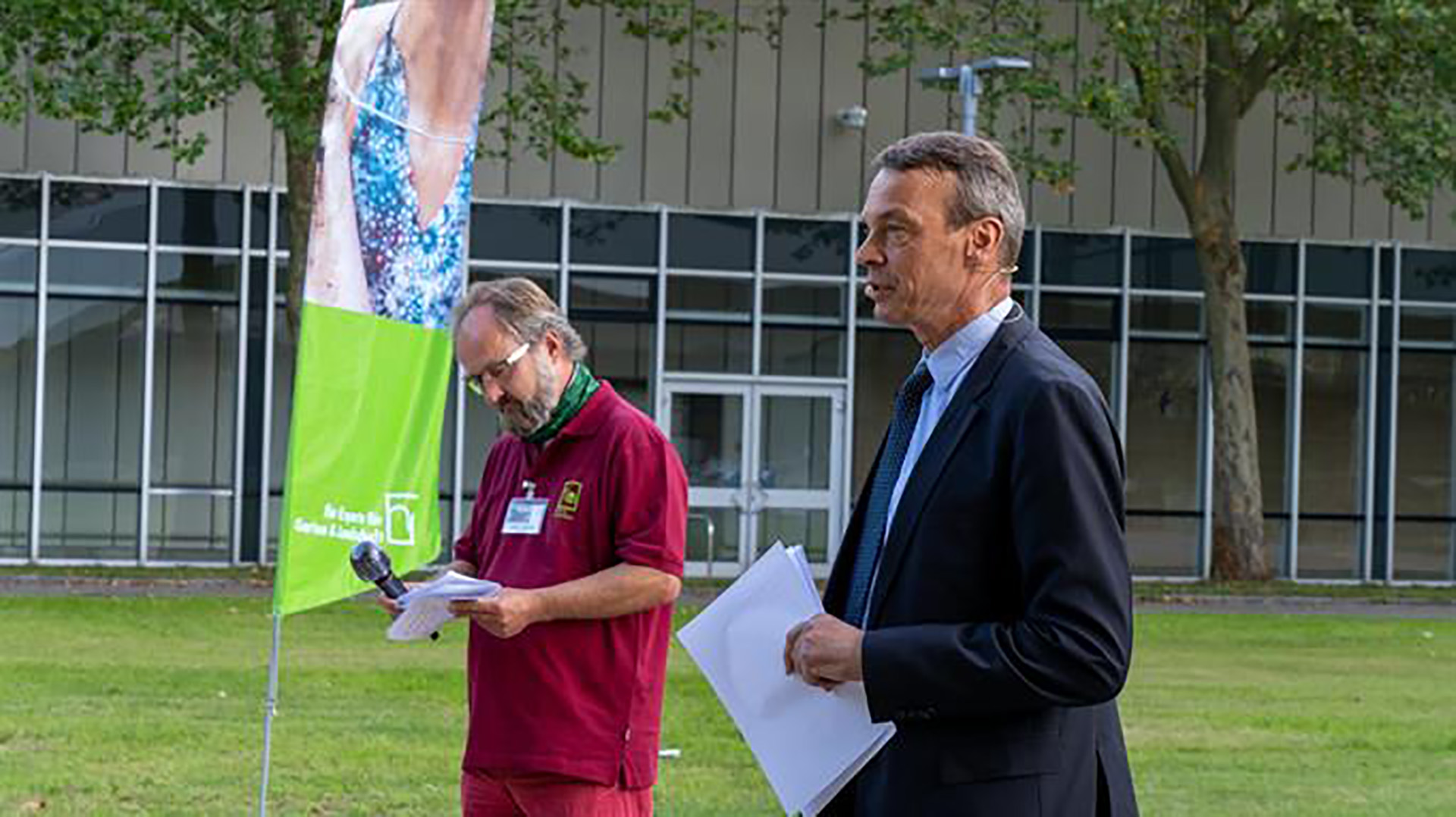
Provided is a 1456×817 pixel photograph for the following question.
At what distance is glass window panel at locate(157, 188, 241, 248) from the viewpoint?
97.2 ft

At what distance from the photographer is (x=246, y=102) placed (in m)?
30.0

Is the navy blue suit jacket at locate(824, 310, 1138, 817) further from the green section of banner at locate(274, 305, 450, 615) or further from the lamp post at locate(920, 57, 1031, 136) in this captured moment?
the lamp post at locate(920, 57, 1031, 136)

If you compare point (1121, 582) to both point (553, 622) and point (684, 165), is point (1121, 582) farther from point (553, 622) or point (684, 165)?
point (684, 165)

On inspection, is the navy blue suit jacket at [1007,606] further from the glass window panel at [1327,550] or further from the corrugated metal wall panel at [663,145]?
the glass window panel at [1327,550]

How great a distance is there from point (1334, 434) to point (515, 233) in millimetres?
11561

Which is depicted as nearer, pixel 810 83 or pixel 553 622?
pixel 553 622

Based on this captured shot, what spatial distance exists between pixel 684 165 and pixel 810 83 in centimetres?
198

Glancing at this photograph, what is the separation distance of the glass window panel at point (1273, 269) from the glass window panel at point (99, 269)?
46.8ft

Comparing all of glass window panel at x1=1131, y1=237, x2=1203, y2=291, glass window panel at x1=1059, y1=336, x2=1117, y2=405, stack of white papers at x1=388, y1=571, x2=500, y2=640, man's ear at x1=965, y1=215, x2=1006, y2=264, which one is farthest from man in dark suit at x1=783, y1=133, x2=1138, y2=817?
glass window panel at x1=1131, y1=237, x2=1203, y2=291

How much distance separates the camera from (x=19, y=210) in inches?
1152

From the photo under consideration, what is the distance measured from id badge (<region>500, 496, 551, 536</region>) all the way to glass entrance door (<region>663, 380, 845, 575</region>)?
1003 inches

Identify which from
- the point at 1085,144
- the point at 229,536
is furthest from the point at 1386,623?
the point at 229,536

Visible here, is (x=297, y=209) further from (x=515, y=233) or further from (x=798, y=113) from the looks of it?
(x=798, y=113)

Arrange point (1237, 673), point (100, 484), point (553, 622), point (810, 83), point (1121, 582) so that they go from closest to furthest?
point (1121, 582), point (553, 622), point (1237, 673), point (100, 484), point (810, 83)
